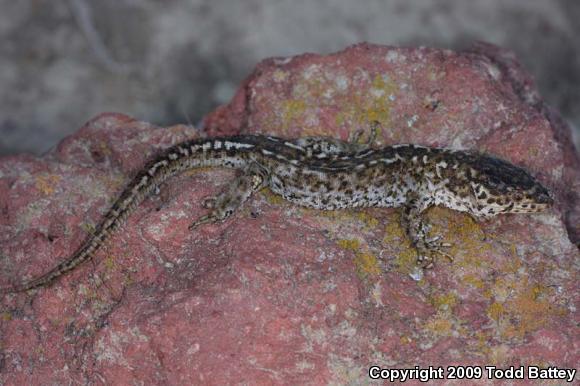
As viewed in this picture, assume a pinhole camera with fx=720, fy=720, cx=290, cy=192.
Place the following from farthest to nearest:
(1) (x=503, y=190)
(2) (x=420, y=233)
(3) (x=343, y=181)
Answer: (3) (x=343, y=181) → (2) (x=420, y=233) → (1) (x=503, y=190)

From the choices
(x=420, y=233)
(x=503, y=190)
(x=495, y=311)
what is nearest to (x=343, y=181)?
(x=420, y=233)

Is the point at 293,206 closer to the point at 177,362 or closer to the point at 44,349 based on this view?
the point at 177,362

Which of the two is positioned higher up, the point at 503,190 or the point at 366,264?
the point at 503,190

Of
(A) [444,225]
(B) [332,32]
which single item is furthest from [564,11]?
(A) [444,225]

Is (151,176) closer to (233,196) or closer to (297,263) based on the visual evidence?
(233,196)

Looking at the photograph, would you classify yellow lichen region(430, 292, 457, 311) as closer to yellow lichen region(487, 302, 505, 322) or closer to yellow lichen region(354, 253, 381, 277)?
yellow lichen region(487, 302, 505, 322)

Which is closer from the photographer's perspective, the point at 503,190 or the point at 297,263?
the point at 297,263
